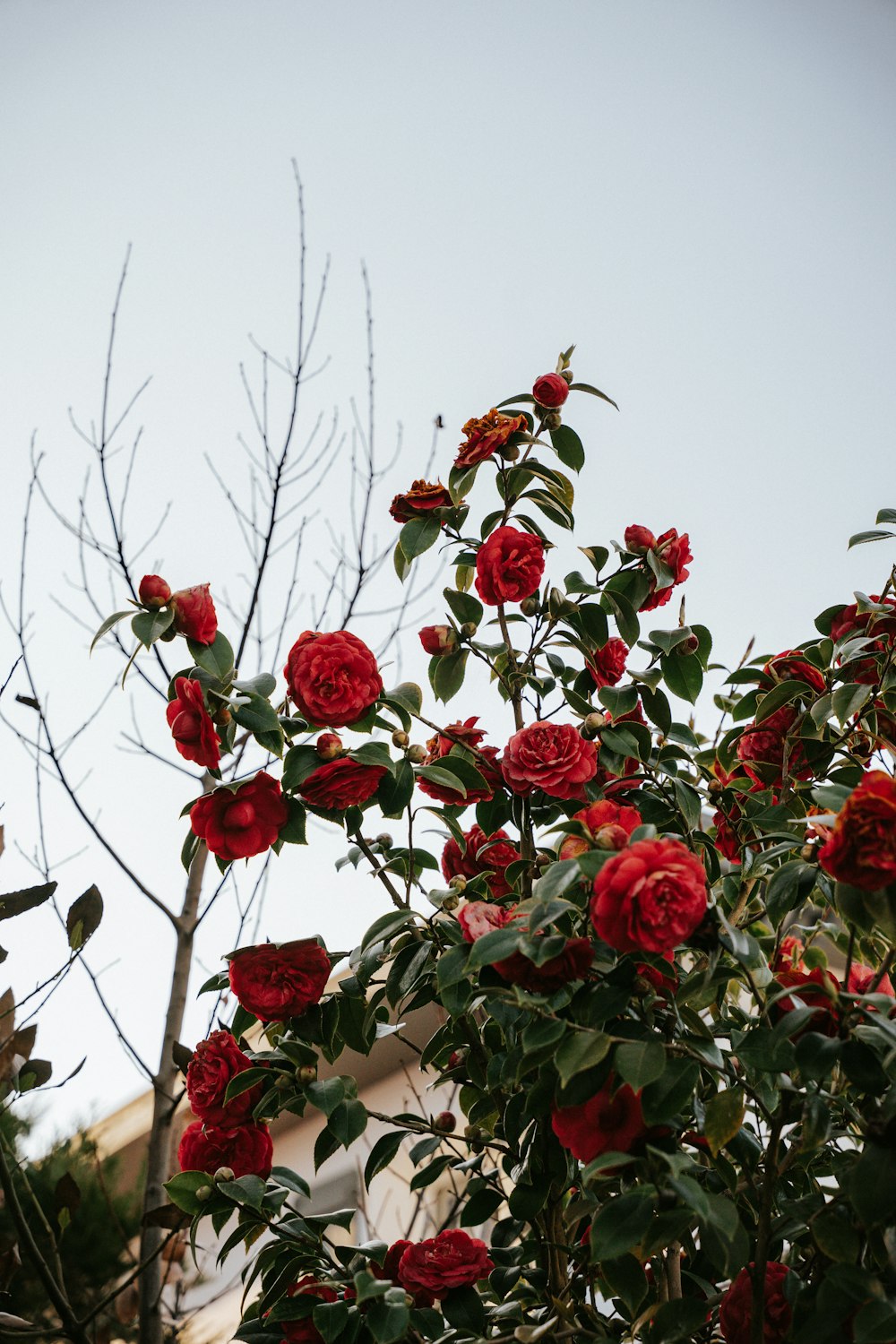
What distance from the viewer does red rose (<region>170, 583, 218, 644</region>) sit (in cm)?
99

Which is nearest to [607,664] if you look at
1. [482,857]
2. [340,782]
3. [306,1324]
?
[482,857]

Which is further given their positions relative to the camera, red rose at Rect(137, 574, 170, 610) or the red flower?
the red flower

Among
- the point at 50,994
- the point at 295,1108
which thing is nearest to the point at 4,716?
the point at 50,994

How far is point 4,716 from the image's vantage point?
5.78 ft

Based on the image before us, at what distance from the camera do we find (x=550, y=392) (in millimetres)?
1207

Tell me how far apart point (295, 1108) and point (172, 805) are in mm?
1114

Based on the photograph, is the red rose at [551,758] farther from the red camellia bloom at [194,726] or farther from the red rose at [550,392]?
the red rose at [550,392]

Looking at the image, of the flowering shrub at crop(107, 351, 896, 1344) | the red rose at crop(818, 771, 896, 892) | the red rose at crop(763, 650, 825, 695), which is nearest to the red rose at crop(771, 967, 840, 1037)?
the flowering shrub at crop(107, 351, 896, 1344)

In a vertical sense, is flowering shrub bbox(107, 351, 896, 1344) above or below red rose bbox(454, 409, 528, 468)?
below

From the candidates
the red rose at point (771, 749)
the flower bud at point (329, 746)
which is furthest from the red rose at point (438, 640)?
the red rose at point (771, 749)

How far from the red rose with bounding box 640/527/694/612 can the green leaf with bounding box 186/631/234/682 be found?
1.69 ft

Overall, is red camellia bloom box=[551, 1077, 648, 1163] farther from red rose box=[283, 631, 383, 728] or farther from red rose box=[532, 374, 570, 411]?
red rose box=[532, 374, 570, 411]

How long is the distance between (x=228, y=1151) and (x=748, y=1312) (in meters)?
0.52

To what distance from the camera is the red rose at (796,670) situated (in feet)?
3.64
